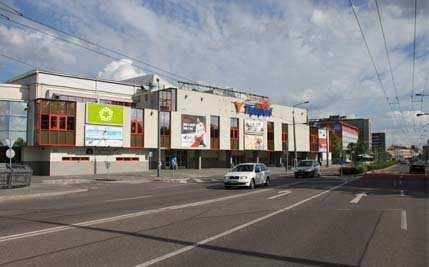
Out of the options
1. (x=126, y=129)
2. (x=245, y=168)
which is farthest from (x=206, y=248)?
(x=126, y=129)

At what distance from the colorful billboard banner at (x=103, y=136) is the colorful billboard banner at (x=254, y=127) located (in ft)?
82.9

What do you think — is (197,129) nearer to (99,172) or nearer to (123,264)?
(99,172)

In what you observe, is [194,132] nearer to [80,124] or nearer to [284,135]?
[80,124]

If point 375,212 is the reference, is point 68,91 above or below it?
above

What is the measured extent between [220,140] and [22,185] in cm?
3947

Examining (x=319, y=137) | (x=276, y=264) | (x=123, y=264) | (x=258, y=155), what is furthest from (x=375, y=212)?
(x=319, y=137)

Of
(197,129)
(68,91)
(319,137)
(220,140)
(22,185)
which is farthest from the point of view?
(319,137)

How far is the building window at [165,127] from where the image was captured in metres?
57.3

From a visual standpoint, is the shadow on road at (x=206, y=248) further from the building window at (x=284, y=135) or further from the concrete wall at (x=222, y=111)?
the building window at (x=284, y=135)

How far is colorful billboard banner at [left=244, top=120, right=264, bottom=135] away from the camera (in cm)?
7175

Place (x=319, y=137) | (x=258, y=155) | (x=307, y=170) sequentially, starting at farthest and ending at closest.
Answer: (x=319, y=137) < (x=258, y=155) < (x=307, y=170)

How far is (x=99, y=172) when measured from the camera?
49.3 meters

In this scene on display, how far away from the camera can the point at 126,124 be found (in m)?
52.3

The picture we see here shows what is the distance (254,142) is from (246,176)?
1837 inches
